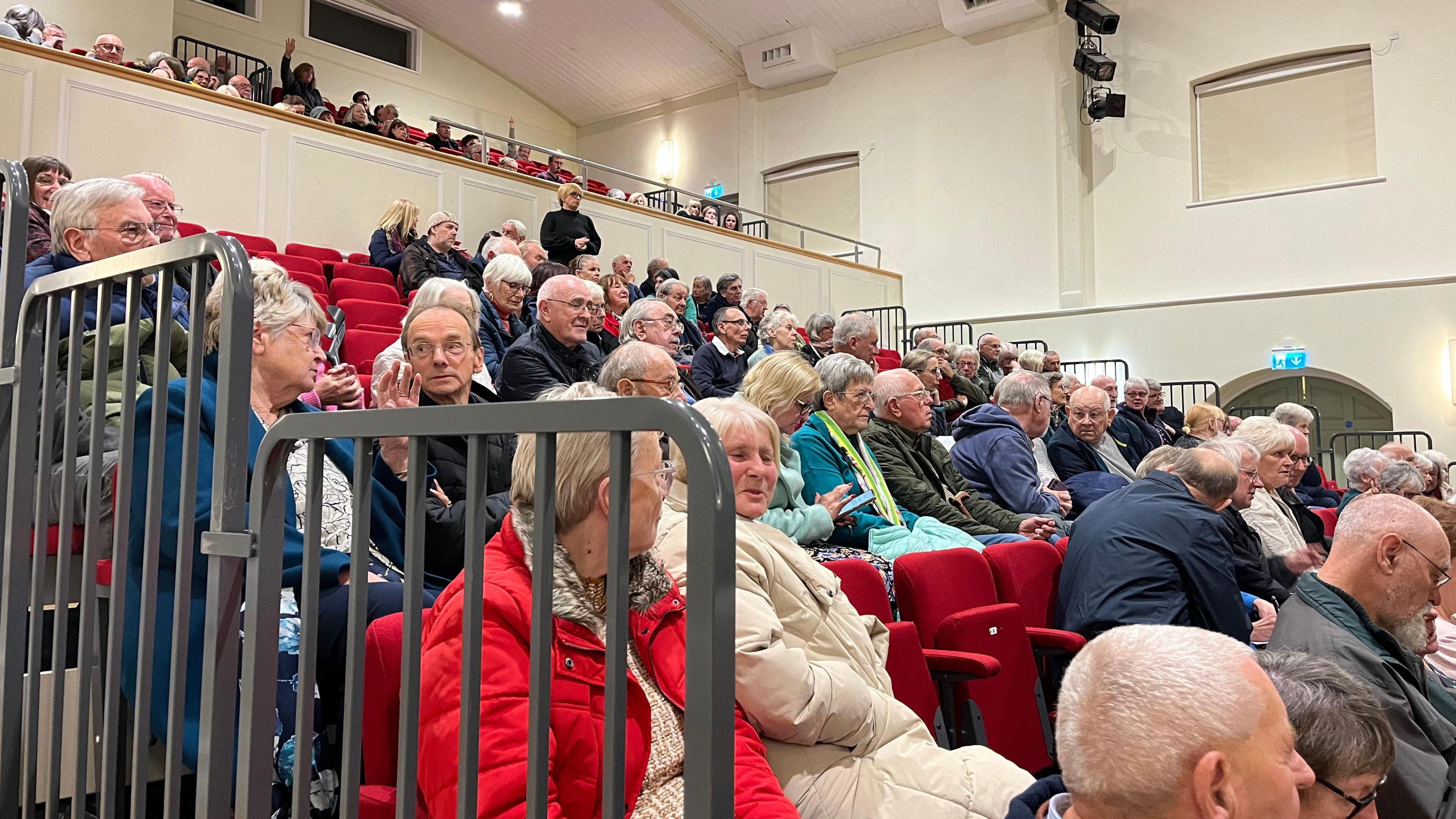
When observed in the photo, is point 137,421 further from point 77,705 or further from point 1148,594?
point 1148,594

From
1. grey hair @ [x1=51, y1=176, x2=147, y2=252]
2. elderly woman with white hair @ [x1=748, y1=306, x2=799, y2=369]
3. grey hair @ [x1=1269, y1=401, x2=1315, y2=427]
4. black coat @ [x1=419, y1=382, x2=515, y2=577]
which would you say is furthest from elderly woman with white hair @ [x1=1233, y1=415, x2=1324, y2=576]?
grey hair @ [x1=51, y1=176, x2=147, y2=252]

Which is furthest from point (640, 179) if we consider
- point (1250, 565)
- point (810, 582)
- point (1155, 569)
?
point (810, 582)

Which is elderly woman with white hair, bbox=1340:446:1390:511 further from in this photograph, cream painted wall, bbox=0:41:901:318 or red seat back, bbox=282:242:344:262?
red seat back, bbox=282:242:344:262

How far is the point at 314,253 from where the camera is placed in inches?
266

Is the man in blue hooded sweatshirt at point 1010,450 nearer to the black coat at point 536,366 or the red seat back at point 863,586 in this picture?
the black coat at point 536,366

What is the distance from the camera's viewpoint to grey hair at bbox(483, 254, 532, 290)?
4512 millimetres

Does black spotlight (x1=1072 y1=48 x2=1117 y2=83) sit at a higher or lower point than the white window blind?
higher

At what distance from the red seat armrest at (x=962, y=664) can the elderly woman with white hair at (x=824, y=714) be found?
1.23ft

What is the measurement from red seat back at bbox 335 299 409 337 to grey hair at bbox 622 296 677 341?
4.29 feet

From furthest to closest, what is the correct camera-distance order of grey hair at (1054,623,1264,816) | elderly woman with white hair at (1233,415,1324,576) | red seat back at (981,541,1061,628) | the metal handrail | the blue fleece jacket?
the metal handrail → the blue fleece jacket → elderly woman with white hair at (1233,415,1324,576) → red seat back at (981,541,1061,628) → grey hair at (1054,623,1264,816)

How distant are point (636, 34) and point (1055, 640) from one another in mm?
10865

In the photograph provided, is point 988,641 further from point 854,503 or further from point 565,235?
point 565,235

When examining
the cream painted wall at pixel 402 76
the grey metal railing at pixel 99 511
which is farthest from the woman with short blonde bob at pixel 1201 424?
the cream painted wall at pixel 402 76

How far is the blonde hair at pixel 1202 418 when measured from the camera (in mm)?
5641
